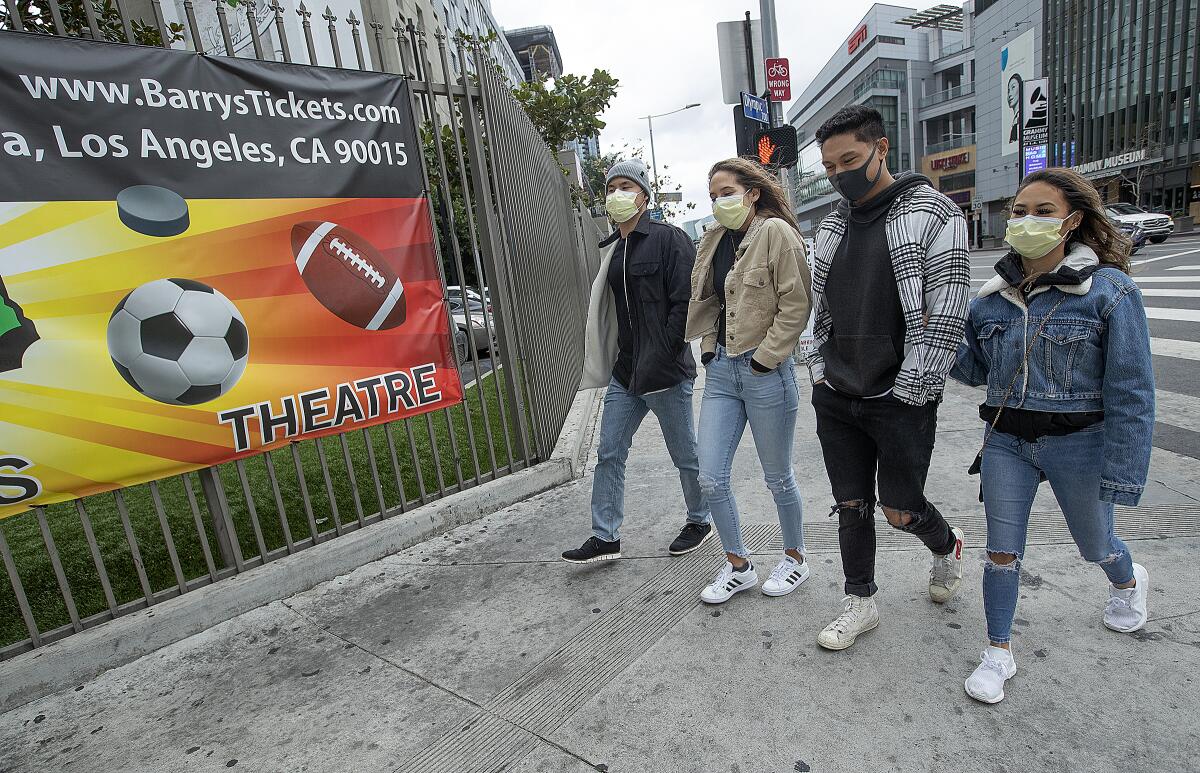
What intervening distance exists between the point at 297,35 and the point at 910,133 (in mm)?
64898

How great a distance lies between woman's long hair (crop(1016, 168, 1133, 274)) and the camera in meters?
2.23

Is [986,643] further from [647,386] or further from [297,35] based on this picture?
[297,35]

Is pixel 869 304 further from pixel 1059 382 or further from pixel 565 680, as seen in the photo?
pixel 565 680

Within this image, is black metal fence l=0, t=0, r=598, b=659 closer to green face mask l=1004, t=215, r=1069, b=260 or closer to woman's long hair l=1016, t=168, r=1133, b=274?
green face mask l=1004, t=215, r=1069, b=260

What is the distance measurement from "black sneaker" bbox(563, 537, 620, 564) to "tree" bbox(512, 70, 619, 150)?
859 cm

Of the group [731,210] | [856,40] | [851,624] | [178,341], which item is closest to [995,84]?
[856,40]

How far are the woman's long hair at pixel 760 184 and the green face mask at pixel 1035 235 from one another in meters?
0.97

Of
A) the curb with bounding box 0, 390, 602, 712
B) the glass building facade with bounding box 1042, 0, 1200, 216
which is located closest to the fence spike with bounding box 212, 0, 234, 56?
the curb with bounding box 0, 390, 602, 712

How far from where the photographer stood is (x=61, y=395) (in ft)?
9.60

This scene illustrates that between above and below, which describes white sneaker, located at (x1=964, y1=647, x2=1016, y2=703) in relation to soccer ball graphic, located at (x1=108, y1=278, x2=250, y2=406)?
below

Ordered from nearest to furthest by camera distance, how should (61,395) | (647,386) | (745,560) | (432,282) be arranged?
(61,395)
(745,560)
(647,386)
(432,282)

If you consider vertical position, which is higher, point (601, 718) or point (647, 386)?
point (647, 386)

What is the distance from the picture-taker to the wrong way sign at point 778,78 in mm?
8469

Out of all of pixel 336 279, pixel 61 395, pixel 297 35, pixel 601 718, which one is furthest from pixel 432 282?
pixel 297 35
